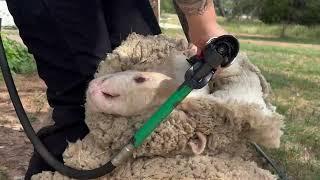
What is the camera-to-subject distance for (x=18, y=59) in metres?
7.75

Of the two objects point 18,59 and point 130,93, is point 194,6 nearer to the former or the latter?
point 130,93

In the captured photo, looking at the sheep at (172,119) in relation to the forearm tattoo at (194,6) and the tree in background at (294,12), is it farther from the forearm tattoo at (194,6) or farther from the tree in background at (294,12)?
the tree in background at (294,12)

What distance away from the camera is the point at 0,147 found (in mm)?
4348

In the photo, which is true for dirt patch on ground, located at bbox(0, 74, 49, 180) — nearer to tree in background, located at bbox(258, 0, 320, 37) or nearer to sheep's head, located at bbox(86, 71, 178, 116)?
sheep's head, located at bbox(86, 71, 178, 116)

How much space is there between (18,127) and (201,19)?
358 centimetres

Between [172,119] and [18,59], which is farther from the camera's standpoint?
[18,59]

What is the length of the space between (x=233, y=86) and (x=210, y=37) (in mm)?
145

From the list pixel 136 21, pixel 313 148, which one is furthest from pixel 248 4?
pixel 136 21

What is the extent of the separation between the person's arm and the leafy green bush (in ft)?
19.3

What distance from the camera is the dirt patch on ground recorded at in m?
3.92

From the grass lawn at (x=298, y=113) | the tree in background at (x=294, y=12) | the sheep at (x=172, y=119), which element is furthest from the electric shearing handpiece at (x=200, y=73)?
the tree in background at (x=294, y=12)

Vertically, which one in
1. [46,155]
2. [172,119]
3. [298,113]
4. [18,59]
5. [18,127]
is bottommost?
[18,59]

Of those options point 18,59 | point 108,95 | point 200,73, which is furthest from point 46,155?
point 18,59

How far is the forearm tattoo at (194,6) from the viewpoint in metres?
1.57
